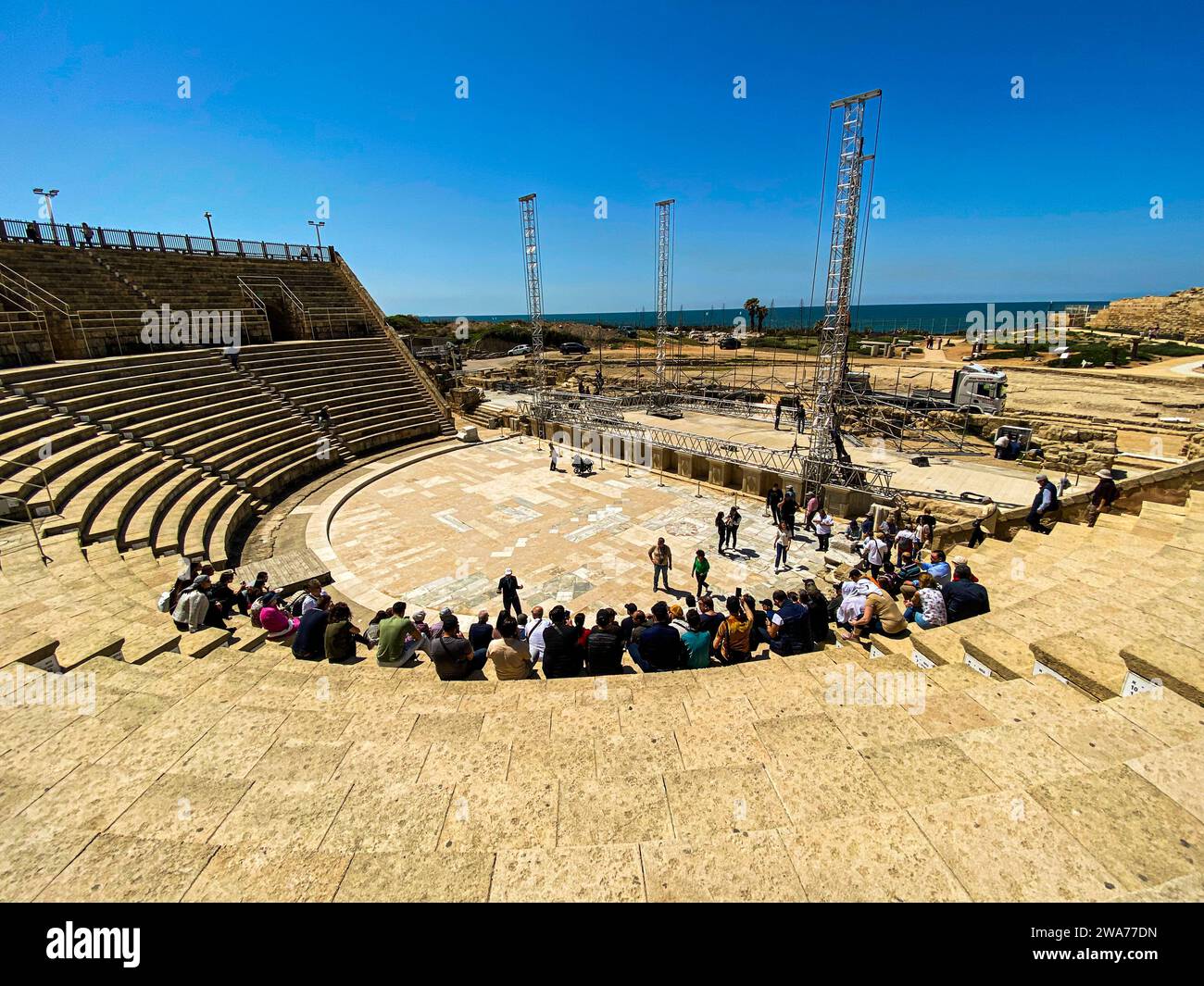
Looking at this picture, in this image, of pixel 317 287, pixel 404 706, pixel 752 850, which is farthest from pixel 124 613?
pixel 317 287

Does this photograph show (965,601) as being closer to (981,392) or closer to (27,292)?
(981,392)

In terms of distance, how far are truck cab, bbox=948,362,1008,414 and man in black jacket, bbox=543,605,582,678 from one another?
22707mm

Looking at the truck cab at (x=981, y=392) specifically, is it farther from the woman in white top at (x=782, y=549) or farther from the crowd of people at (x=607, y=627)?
the crowd of people at (x=607, y=627)

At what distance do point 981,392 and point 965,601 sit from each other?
834 inches

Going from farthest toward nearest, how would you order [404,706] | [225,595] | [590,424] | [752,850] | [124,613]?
[590,424] < [225,595] < [124,613] < [404,706] < [752,850]

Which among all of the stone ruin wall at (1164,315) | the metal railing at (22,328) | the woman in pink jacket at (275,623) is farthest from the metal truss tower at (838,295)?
the stone ruin wall at (1164,315)

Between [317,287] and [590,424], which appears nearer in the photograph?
[590,424]

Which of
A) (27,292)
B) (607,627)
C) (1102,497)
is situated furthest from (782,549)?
(27,292)

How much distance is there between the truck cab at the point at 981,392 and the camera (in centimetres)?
2158

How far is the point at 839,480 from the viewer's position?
14719 mm
